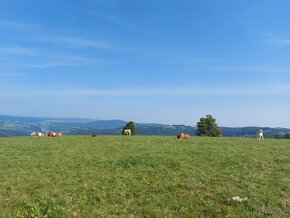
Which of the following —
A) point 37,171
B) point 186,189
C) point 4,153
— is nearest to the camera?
point 186,189

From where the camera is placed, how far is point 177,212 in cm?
1488

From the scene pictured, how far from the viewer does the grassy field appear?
15.0 meters

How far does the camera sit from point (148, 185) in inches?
703

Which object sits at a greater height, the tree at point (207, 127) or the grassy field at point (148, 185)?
the tree at point (207, 127)

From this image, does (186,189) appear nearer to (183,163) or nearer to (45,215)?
(183,163)

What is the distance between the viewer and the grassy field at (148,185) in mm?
14984

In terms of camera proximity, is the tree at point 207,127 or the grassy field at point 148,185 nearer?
the grassy field at point 148,185

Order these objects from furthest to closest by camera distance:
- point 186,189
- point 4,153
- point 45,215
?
point 4,153
point 186,189
point 45,215

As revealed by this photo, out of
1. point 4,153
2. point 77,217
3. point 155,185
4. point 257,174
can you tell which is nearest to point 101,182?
point 155,185

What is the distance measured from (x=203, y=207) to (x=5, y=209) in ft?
27.1

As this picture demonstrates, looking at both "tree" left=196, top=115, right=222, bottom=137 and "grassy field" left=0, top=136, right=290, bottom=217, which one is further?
"tree" left=196, top=115, right=222, bottom=137

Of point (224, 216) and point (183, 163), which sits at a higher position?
point (183, 163)

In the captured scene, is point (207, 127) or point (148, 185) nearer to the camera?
point (148, 185)

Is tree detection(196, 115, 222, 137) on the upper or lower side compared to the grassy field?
upper
